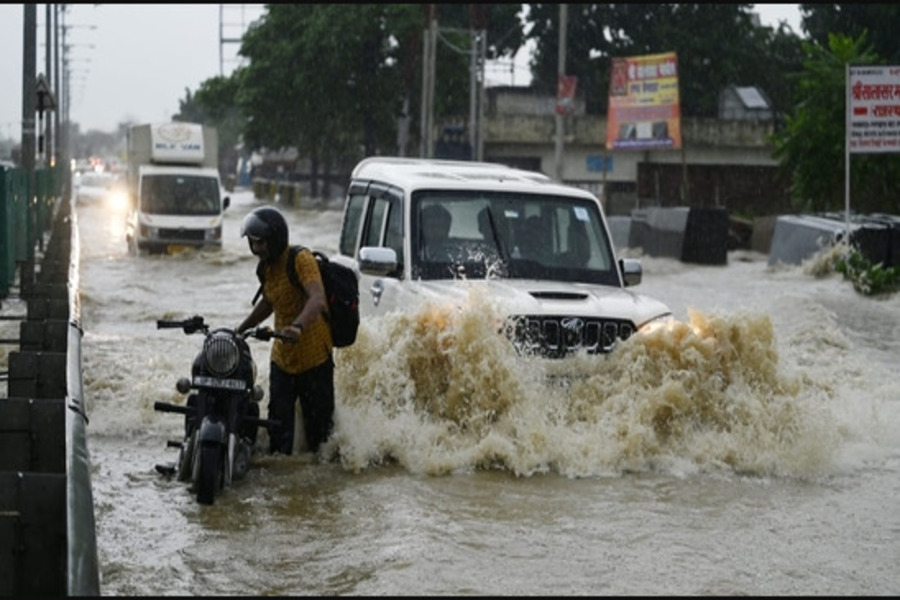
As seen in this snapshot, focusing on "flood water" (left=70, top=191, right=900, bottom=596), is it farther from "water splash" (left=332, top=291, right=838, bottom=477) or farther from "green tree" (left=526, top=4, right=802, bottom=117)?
"green tree" (left=526, top=4, right=802, bottom=117)

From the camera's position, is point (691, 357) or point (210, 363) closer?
point (210, 363)

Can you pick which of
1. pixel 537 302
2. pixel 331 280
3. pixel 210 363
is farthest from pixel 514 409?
pixel 210 363

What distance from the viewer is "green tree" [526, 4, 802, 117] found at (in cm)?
7281

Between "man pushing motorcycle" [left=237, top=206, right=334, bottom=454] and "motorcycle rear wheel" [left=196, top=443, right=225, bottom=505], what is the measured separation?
659 millimetres

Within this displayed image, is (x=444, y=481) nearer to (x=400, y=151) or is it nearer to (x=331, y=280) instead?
(x=331, y=280)

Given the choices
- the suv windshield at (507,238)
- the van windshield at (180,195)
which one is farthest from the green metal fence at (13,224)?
the van windshield at (180,195)

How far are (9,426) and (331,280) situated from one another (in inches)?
79.7

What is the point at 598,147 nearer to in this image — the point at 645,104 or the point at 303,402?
the point at 645,104

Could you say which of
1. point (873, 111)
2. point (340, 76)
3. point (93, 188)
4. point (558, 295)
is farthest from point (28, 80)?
point (93, 188)

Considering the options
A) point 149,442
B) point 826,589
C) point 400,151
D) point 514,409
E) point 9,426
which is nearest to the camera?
point 826,589

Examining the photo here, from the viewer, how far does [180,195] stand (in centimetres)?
3609

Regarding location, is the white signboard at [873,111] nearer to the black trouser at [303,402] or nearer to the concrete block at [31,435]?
the black trouser at [303,402]

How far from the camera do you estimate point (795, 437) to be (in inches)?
411

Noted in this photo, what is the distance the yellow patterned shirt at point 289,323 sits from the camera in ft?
31.1
